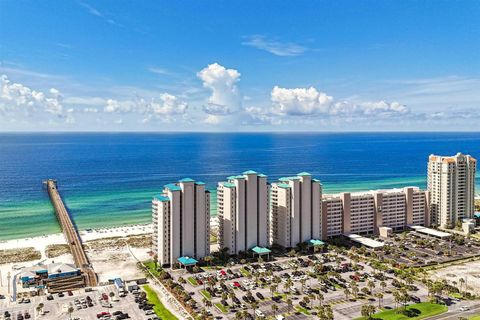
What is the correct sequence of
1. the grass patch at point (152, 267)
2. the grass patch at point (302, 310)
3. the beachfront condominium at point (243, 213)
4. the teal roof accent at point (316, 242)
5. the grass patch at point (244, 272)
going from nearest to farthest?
the grass patch at point (302, 310) < the grass patch at point (244, 272) < the grass patch at point (152, 267) < the beachfront condominium at point (243, 213) < the teal roof accent at point (316, 242)

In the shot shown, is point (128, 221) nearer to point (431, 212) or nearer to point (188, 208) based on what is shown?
point (188, 208)

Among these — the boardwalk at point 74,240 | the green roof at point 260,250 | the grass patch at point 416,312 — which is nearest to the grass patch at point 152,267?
the boardwalk at point 74,240

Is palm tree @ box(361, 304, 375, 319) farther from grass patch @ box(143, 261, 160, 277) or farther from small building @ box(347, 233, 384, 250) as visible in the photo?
grass patch @ box(143, 261, 160, 277)

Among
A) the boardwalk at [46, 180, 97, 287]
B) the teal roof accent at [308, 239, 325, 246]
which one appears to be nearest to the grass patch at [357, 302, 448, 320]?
the teal roof accent at [308, 239, 325, 246]

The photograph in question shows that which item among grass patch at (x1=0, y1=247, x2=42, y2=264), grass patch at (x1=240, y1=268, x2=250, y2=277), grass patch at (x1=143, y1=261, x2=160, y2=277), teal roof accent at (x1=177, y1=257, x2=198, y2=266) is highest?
teal roof accent at (x1=177, y1=257, x2=198, y2=266)

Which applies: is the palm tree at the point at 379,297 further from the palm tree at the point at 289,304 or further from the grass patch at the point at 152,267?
the grass patch at the point at 152,267

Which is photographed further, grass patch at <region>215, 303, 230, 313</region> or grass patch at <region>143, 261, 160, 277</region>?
grass patch at <region>143, 261, 160, 277</region>
